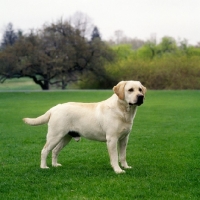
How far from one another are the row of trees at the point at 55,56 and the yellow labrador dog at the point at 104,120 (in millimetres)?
40622

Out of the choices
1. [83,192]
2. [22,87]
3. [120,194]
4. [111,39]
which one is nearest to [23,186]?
[83,192]

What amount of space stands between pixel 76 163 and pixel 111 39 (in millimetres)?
76329

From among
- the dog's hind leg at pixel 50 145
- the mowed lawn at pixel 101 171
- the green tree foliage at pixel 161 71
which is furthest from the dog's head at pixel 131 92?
the green tree foliage at pixel 161 71

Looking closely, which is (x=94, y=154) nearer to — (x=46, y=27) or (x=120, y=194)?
(x=120, y=194)

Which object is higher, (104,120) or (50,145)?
(104,120)

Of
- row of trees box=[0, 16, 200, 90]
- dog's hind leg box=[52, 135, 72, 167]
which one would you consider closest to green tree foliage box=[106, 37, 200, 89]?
row of trees box=[0, 16, 200, 90]

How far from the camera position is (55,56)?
4953 centimetres

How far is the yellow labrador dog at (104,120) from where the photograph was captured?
7332 mm

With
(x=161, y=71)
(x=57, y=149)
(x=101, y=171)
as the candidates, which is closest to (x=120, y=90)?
(x=101, y=171)

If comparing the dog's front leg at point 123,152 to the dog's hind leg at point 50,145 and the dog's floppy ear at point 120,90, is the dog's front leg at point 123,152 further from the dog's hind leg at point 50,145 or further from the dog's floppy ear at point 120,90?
the dog's hind leg at point 50,145

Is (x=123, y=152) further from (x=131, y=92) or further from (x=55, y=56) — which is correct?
(x=55, y=56)

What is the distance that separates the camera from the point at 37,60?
47969mm

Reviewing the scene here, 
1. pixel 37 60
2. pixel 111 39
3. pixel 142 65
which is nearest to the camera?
pixel 37 60

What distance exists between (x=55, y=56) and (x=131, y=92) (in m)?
43.0
